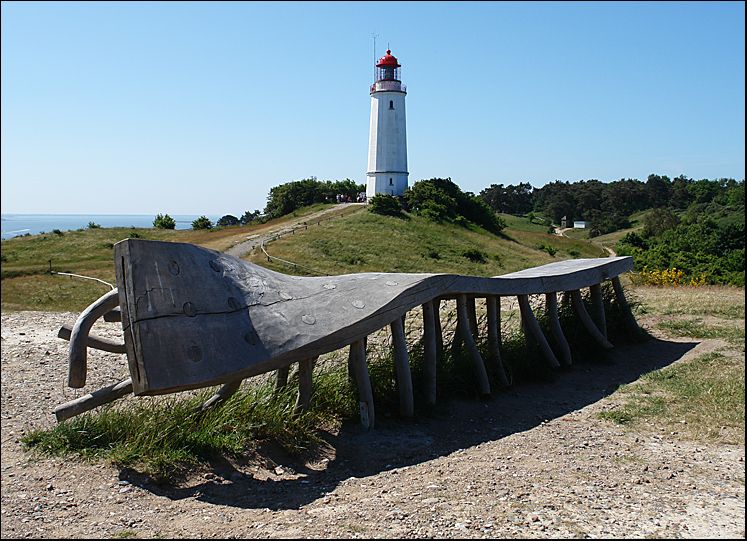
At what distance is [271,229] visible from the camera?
35.5 m

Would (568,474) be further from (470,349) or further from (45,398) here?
(45,398)

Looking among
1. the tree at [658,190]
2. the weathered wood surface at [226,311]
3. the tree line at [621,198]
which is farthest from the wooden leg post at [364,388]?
the tree at [658,190]

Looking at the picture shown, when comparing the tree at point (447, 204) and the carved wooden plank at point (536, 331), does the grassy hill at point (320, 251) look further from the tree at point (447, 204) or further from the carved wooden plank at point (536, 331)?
the carved wooden plank at point (536, 331)

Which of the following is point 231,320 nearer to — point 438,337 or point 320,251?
point 438,337

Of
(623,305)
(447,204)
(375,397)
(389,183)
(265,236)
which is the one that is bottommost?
(375,397)

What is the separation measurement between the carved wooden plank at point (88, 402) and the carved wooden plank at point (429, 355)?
3.35 m

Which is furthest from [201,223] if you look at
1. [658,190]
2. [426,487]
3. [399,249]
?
[658,190]

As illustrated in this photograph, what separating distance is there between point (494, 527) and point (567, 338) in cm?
598

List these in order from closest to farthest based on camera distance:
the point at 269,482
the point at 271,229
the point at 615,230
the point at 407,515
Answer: the point at 407,515
the point at 269,482
the point at 271,229
the point at 615,230

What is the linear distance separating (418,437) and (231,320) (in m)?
2.34

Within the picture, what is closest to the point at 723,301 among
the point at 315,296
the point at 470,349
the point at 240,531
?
the point at 470,349

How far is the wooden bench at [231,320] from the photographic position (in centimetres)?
486

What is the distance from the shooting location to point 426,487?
478 centimetres

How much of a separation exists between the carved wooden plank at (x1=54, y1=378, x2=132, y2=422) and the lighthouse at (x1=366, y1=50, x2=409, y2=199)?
128ft
